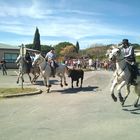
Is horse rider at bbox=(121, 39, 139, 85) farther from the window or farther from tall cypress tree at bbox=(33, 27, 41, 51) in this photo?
tall cypress tree at bbox=(33, 27, 41, 51)

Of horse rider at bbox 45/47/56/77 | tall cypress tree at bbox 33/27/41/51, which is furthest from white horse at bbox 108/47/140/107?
tall cypress tree at bbox 33/27/41/51

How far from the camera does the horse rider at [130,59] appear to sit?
14516mm

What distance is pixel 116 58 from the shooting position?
14.0m

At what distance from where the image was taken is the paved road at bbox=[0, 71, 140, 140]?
31.0ft

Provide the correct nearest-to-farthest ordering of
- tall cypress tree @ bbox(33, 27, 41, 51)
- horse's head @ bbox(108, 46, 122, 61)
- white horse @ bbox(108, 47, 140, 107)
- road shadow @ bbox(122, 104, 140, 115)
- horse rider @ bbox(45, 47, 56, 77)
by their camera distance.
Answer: road shadow @ bbox(122, 104, 140, 115) → horse's head @ bbox(108, 46, 122, 61) → white horse @ bbox(108, 47, 140, 107) → horse rider @ bbox(45, 47, 56, 77) → tall cypress tree @ bbox(33, 27, 41, 51)

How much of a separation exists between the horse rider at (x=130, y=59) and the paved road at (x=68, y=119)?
3.88ft

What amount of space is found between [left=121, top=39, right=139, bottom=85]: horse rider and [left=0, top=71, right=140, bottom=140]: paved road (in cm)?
118

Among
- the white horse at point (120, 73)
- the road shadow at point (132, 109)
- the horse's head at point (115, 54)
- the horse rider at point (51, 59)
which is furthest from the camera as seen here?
the horse rider at point (51, 59)

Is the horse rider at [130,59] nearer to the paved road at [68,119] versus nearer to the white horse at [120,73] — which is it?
the white horse at [120,73]

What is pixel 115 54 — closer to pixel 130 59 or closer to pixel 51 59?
pixel 130 59

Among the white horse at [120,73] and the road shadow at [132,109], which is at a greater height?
the white horse at [120,73]

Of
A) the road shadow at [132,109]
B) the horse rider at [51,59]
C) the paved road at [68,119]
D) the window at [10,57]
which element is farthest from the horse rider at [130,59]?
the window at [10,57]

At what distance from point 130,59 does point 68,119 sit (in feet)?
14.7

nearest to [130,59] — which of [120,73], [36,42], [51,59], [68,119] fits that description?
[120,73]
